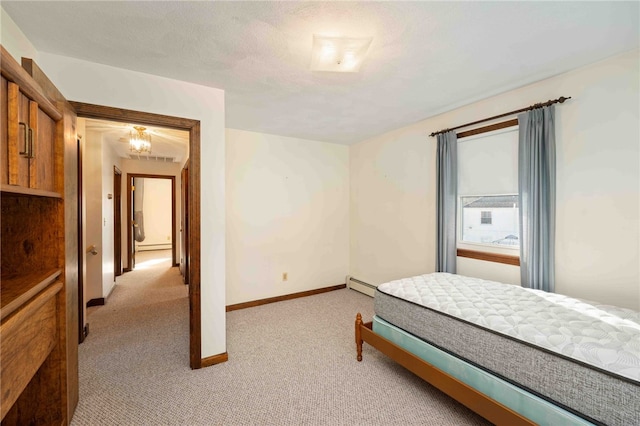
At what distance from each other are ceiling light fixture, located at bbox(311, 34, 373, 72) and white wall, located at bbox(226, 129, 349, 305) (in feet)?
6.83

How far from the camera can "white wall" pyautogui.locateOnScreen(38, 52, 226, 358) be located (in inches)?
83.7

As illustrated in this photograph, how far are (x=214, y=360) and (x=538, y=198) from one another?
3.14 m

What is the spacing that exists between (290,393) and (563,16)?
118 inches

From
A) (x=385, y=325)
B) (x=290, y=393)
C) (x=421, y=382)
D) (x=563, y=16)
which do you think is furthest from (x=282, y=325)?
(x=563, y=16)

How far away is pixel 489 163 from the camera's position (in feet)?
9.04

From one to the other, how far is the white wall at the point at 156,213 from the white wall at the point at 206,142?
7567 mm

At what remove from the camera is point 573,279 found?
2176 millimetres

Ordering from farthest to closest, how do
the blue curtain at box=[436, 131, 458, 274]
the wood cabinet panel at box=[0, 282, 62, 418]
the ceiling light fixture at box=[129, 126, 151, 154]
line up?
1. the ceiling light fixture at box=[129, 126, 151, 154]
2. the blue curtain at box=[436, 131, 458, 274]
3. the wood cabinet panel at box=[0, 282, 62, 418]

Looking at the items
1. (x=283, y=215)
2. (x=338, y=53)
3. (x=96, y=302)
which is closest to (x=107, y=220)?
(x=96, y=302)

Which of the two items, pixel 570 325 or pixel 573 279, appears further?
pixel 573 279

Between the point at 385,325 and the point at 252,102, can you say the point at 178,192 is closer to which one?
the point at 252,102

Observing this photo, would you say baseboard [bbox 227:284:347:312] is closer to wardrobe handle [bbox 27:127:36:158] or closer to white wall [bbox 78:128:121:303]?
white wall [bbox 78:128:121:303]

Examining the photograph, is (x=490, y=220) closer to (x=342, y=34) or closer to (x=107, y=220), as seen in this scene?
(x=342, y=34)

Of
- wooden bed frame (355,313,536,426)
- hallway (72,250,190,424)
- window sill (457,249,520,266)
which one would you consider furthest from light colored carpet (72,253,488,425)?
window sill (457,249,520,266)
